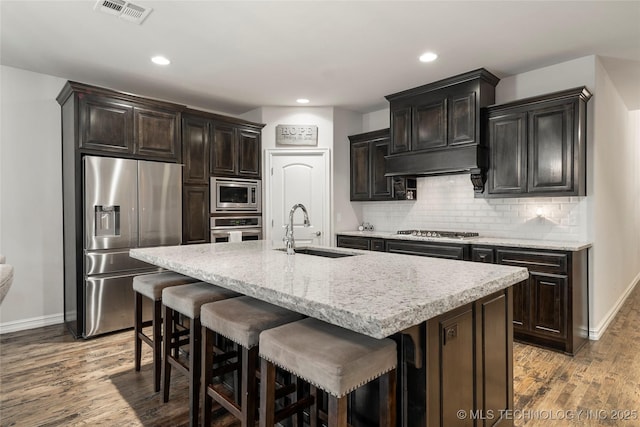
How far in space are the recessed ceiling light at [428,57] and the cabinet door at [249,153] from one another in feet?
8.11

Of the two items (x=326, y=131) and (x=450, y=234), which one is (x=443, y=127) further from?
(x=326, y=131)

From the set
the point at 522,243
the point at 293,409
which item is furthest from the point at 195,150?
the point at 522,243

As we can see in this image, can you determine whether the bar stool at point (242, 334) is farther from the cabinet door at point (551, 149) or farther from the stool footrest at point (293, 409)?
the cabinet door at point (551, 149)

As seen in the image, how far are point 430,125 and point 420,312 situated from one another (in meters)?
3.41

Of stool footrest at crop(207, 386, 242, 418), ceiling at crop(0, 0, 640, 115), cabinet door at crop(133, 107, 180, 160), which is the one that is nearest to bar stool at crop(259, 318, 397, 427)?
stool footrest at crop(207, 386, 242, 418)

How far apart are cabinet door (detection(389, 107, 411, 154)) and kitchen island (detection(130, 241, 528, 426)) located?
2.61 metres

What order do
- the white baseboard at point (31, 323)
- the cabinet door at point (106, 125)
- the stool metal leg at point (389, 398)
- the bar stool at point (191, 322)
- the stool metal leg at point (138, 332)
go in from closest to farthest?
1. the stool metal leg at point (389, 398)
2. the bar stool at point (191, 322)
3. the stool metal leg at point (138, 332)
4. the cabinet door at point (106, 125)
5. the white baseboard at point (31, 323)

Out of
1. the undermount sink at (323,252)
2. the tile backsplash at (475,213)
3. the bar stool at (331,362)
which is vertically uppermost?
the tile backsplash at (475,213)

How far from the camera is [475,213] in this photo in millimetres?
4324

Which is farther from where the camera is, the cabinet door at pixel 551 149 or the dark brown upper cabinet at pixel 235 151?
the dark brown upper cabinet at pixel 235 151

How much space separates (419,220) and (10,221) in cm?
469

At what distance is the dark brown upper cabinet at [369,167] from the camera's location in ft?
16.4

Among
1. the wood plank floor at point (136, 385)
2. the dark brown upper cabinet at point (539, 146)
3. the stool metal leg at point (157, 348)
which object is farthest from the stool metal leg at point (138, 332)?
the dark brown upper cabinet at point (539, 146)

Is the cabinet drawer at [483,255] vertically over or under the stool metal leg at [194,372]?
over
